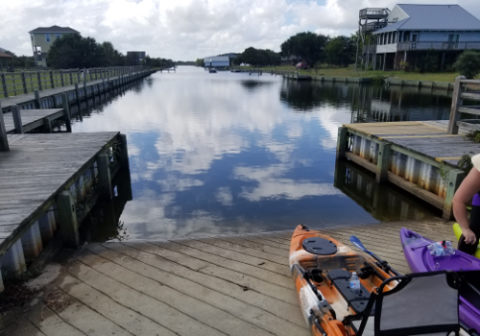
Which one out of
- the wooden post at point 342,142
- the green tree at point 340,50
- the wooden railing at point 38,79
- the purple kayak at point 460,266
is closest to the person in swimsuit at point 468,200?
the purple kayak at point 460,266

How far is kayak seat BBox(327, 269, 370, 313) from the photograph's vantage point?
315 centimetres

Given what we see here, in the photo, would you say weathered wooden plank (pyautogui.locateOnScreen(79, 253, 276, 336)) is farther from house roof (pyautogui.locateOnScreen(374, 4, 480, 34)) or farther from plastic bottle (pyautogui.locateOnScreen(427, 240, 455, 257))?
house roof (pyautogui.locateOnScreen(374, 4, 480, 34))

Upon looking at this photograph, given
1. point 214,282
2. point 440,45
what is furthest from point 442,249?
point 440,45

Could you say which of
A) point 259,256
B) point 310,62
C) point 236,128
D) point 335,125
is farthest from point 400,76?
point 310,62

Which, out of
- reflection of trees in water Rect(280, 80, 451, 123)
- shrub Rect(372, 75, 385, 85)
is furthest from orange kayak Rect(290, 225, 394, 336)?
shrub Rect(372, 75, 385, 85)

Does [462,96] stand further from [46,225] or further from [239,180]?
[46,225]

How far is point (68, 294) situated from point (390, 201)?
7.46m

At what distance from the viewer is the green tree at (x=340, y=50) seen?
263 ft

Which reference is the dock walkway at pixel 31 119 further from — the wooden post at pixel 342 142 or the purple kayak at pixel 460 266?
the purple kayak at pixel 460 266

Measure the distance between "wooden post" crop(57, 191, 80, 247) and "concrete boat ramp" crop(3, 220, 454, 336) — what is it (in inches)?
11.0

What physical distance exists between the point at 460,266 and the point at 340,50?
276 feet

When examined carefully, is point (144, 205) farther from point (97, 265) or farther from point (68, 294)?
point (68, 294)

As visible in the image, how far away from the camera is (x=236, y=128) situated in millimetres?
18031

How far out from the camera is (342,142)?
460 inches
